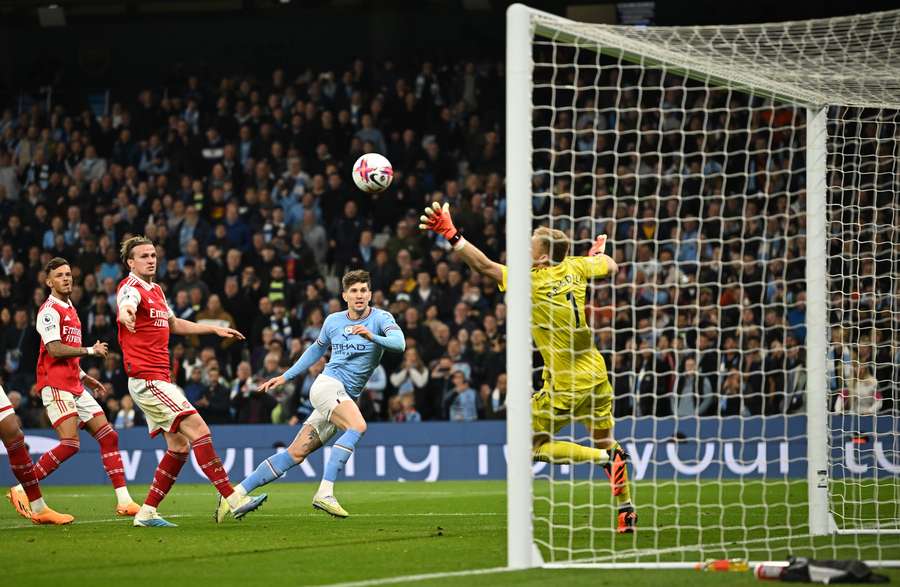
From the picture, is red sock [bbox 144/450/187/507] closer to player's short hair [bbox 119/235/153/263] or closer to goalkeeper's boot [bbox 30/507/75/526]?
goalkeeper's boot [bbox 30/507/75/526]

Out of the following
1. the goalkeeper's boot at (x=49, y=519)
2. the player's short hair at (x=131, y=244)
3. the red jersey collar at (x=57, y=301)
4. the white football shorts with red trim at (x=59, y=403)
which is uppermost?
the player's short hair at (x=131, y=244)

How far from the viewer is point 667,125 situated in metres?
20.9

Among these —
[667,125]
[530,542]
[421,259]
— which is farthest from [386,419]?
[530,542]

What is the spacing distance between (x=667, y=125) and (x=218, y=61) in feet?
35.0

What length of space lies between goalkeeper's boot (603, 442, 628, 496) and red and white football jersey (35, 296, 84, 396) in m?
5.12

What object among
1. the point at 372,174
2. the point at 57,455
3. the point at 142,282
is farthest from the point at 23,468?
the point at 372,174

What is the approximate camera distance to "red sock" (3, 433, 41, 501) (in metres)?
11.0

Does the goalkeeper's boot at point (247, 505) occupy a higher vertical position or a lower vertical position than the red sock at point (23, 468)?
lower

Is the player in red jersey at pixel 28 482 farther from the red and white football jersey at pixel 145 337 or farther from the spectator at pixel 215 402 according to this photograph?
the spectator at pixel 215 402

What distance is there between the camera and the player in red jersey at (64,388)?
11.3 metres

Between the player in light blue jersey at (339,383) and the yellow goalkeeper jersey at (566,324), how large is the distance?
1617 mm

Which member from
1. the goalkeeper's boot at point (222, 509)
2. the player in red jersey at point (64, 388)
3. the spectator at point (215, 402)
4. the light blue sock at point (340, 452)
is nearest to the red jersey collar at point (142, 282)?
the player in red jersey at point (64, 388)

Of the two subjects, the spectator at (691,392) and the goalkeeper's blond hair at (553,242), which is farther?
the spectator at (691,392)

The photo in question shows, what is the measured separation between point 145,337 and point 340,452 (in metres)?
1.95
